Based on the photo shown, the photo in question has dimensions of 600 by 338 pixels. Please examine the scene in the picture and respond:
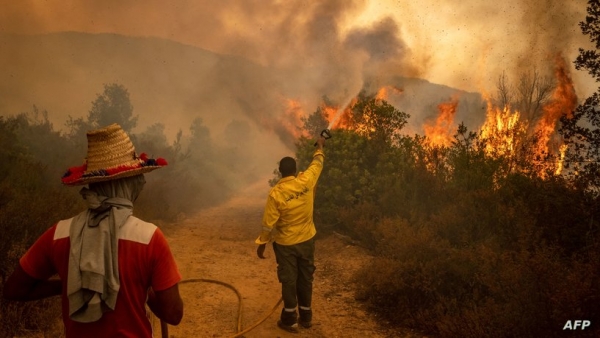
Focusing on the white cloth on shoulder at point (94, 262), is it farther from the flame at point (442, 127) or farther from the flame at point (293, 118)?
the flame at point (442, 127)

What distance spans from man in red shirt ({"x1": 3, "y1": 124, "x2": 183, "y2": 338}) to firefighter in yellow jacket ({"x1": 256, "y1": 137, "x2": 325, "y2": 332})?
2.90 m

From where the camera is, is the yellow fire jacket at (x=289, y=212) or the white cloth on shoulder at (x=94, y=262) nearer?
the white cloth on shoulder at (x=94, y=262)

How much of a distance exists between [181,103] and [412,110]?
134 ft

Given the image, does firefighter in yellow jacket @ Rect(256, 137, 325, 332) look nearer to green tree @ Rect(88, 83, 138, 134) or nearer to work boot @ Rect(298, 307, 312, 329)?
work boot @ Rect(298, 307, 312, 329)

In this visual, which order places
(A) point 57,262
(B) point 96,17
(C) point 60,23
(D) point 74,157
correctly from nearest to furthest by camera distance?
(A) point 57,262 → (D) point 74,157 → (C) point 60,23 → (B) point 96,17

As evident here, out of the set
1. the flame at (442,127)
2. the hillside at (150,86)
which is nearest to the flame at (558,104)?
the flame at (442,127)

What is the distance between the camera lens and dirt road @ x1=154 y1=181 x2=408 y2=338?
5.42 metres

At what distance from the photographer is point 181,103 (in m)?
60.1

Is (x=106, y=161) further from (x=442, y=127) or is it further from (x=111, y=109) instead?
(x=111, y=109)

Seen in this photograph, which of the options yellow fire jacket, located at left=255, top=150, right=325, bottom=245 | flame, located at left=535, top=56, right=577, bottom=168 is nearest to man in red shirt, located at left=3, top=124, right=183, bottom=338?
yellow fire jacket, located at left=255, top=150, right=325, bottom=245

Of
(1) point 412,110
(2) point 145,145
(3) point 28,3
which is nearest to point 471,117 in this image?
(1) point 412,110

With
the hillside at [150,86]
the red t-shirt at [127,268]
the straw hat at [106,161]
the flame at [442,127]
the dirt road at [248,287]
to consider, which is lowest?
the dirt road at [248,287]

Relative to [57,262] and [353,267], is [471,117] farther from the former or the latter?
[57,262]

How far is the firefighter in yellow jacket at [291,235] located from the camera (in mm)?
5027
